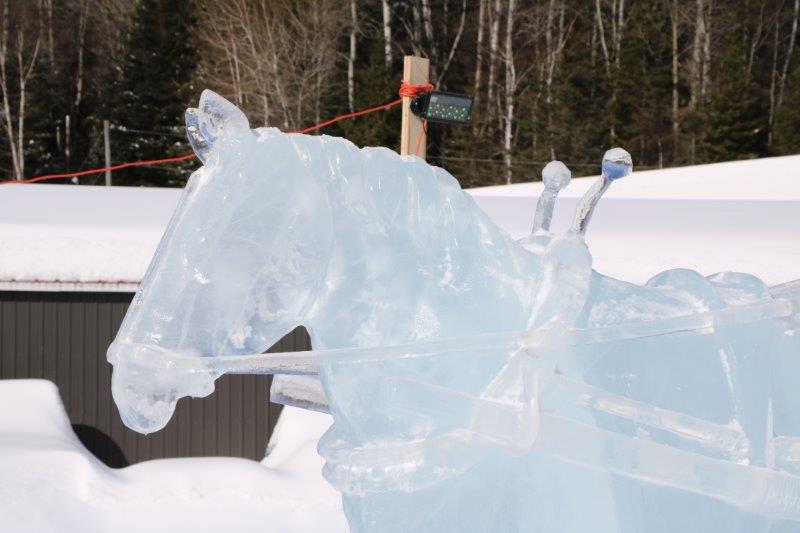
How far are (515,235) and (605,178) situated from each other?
89.2 inches

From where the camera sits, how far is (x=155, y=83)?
621 inches

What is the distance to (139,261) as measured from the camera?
3676 millimetres

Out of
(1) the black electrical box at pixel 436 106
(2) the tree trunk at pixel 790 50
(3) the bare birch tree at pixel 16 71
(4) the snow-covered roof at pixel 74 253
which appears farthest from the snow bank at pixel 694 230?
(3) the bare birch tree at pixel 16 71

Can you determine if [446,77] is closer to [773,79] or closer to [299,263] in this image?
[773,79]

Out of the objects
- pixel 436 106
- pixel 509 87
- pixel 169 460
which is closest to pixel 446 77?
pixel 509 87

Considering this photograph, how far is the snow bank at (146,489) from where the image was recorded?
3160 millimetres

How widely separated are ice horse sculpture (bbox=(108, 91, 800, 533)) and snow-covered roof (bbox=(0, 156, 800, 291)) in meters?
1.85

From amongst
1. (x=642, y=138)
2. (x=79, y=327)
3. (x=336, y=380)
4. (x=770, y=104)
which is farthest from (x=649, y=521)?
(x=770, y=104)

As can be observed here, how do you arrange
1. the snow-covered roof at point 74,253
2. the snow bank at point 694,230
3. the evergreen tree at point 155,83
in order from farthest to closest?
the evergreen tree at point 155,83
the snow-covered roof at point 74,253
the snow bank at point 694,230

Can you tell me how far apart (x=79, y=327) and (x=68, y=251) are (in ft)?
1.45

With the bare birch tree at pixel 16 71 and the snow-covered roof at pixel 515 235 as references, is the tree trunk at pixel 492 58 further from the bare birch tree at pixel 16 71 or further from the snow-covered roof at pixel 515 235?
the snow-covered roof at pixel 515 235

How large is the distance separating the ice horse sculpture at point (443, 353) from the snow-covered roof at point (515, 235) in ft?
6.08

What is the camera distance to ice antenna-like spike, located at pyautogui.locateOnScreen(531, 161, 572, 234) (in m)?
1.20

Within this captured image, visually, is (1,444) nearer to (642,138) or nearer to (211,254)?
(211,254)
